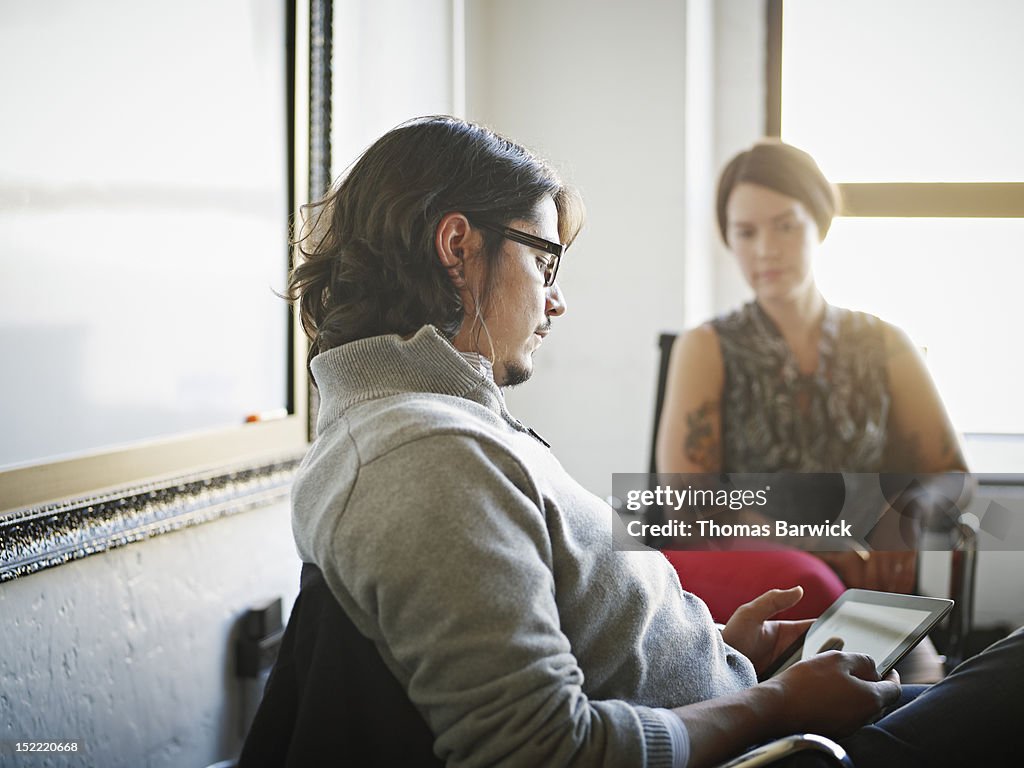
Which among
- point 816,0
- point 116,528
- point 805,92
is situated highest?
point 816,0

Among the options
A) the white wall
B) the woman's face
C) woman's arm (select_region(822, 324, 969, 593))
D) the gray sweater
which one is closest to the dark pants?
the gray sweater

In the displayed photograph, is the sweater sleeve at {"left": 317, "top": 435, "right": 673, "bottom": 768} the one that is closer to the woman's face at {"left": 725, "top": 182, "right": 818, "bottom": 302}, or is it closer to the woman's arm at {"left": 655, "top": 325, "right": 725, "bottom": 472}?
the woman's arm at {"left": 655, "top": 325, "right": 725, "bottom": 472}

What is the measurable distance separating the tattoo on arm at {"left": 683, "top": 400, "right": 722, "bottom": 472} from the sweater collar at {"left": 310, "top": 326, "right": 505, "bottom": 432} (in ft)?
3.76

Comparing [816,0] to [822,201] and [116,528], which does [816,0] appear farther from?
[116,528]

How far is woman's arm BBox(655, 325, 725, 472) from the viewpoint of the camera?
1947 millimetres

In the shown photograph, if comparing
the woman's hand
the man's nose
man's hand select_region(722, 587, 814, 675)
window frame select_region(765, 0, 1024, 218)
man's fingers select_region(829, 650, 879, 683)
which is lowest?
the woman's hand

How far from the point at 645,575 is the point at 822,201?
5.57 ft

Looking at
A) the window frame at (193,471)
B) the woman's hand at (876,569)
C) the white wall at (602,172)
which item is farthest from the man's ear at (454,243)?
the white wall at (602,172)

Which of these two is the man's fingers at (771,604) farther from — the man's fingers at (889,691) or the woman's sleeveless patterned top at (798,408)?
the woman's sleeveless patterned top at (798,408)

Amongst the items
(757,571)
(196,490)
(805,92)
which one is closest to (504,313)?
(196,490)

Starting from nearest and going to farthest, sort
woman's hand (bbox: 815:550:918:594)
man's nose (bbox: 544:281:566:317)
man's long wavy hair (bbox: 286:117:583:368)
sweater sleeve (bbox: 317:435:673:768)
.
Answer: sweater sleeve (bbox: 317:435:673:768) < man's long wavy hair (bbox: 286:117:583:368) < man's nose (bbox: 544:281:566:317) < woman's hand (bbox: 815:550:918:594)

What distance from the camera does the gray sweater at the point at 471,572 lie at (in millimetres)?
669

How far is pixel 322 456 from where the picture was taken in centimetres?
82

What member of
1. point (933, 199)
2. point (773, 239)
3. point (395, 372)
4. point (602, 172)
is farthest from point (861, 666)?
point (933, 199)
